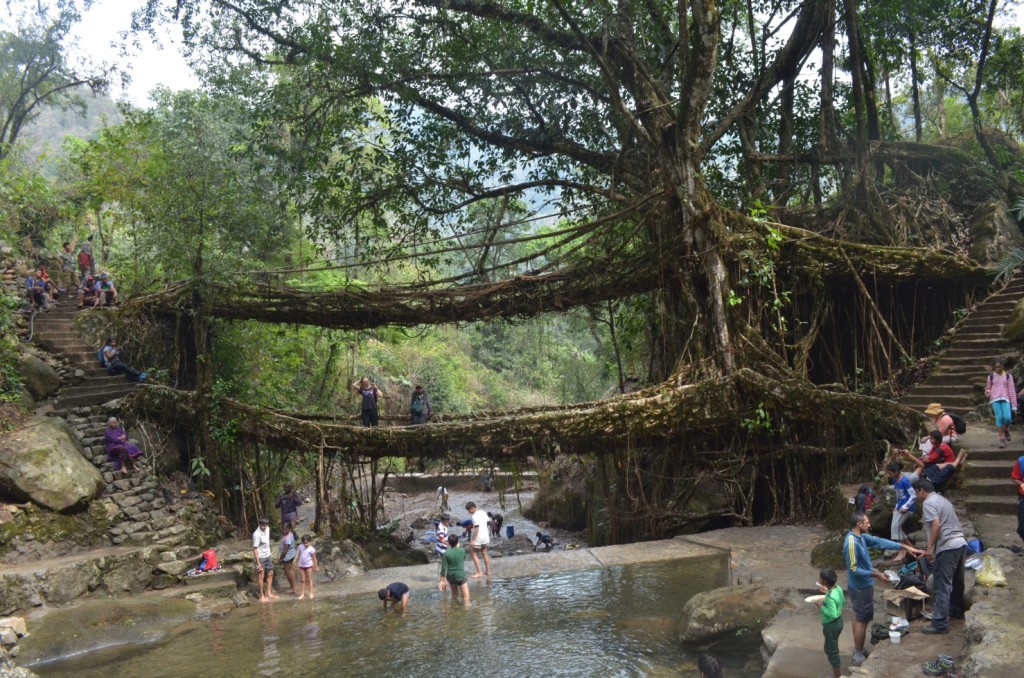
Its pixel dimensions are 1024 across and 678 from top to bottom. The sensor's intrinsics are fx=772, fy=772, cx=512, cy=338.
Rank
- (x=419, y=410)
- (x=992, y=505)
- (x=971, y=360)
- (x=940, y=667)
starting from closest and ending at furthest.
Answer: (x=940, y=667) → (x=992, y=505) → (x=971, y=360) → (x=419, y=410)

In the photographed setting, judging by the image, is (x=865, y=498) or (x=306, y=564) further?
(x=306, y=564)

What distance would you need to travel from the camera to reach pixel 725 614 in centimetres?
768

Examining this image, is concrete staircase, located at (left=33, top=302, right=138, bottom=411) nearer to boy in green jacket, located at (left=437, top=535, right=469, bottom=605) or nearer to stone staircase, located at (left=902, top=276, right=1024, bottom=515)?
boy in green jacket, located at (left=437, top=535, right=469, bottom=605)

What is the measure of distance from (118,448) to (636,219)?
1001cm

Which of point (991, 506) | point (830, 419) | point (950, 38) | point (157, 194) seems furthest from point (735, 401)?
point (157, 194)

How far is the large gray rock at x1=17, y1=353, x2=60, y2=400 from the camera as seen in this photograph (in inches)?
594

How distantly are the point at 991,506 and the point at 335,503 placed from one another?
32.2ft

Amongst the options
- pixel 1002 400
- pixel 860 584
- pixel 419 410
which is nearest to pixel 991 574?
pixel 860 584

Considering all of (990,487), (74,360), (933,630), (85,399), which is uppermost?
(74,360)

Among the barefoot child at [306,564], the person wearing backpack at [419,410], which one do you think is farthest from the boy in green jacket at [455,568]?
the person wearing backpack at [419,410]

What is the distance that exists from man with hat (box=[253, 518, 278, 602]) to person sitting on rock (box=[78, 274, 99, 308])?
9374 millimetres

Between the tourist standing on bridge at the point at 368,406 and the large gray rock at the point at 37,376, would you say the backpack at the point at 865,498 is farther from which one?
the large gray rock at the point at 37,376

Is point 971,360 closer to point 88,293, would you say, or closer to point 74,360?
point 74,360

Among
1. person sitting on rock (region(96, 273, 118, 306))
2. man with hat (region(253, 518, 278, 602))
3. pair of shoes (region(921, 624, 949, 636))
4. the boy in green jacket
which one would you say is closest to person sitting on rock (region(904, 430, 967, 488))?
pair of shoes (region(921, 624, 949, 636))
